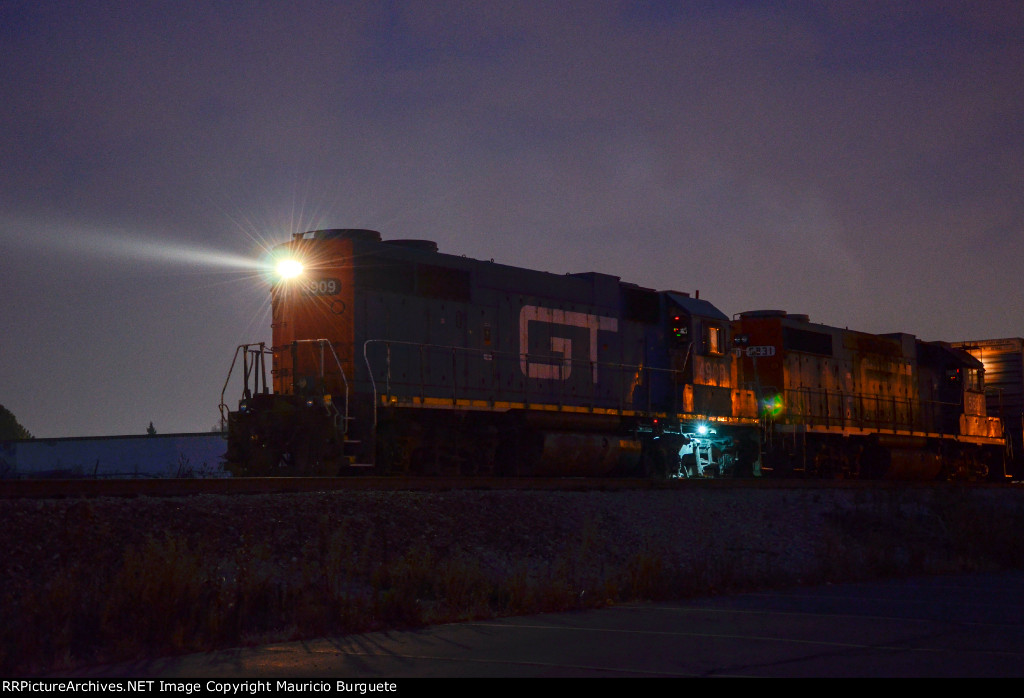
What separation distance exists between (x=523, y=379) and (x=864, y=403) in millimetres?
12210

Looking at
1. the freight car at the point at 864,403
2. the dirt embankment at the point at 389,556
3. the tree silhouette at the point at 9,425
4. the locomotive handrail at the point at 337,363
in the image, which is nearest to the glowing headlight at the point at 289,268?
the locomotive handrail at the point at 337,363

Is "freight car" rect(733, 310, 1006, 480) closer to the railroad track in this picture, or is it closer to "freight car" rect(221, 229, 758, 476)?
"freight car" rect(221, 229, 758, 476)

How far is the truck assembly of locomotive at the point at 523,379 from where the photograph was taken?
16219mm

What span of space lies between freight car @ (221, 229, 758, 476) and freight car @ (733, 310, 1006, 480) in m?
2.64

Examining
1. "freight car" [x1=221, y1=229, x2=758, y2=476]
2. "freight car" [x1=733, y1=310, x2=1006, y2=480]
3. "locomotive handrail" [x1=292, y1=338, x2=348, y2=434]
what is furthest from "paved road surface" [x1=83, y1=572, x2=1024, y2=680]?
"freight car" [x1=733, y1=310, x2=1006, y2=480]

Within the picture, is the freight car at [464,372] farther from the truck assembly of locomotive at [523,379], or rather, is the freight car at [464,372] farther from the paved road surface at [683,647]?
the paved road surface at [683,647]

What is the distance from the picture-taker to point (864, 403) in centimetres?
2741

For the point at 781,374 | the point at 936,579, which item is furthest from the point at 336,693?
the point at 781,374

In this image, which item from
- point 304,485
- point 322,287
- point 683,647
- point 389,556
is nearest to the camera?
point 683,647

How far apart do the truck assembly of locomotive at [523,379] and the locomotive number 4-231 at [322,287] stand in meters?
0.02

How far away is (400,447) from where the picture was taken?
16562 millimetres

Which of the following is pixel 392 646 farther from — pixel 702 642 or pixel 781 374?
pixel 781 374

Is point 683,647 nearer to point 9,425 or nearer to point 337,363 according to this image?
point 337,363

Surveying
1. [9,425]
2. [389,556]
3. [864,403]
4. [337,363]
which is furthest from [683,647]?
[9,425]
